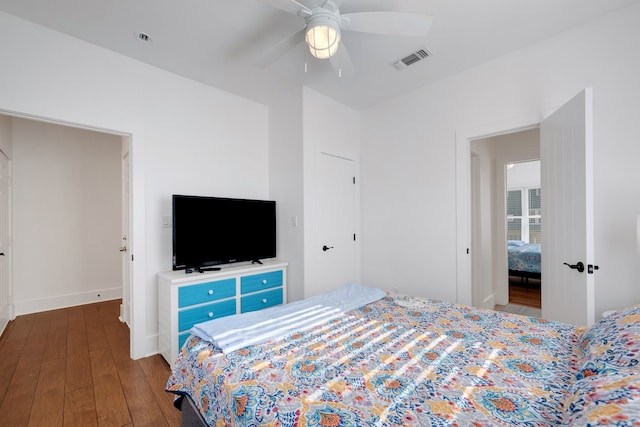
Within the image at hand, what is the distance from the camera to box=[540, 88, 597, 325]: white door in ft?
5.82

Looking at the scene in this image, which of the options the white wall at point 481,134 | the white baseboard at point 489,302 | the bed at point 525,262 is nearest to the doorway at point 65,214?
the white wall at point 481,134

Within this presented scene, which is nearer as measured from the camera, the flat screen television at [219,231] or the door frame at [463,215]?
the flat screen television at [219,231]

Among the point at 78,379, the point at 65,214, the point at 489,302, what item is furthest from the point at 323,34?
the point at 65,214

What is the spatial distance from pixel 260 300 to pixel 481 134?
277 centimetres

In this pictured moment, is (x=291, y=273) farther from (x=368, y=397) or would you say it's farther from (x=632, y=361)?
(x=632, y=361)

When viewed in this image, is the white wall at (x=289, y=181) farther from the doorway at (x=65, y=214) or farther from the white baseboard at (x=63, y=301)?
the white baseboard at (x=63, y=301)

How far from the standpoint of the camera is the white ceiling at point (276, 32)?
1.97m

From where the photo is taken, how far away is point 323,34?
1.64 m

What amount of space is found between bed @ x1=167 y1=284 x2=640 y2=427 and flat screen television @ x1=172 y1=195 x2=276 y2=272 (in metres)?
1.30

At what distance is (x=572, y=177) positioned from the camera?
1.95 m

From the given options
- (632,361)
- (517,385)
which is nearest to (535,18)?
(632,361)

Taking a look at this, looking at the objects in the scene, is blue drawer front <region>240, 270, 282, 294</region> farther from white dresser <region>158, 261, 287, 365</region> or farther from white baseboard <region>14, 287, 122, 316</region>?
white baseboard <region>14, 287, 122, 316</region>

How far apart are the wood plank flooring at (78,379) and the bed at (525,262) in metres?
5.52

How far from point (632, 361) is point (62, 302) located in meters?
5.58
